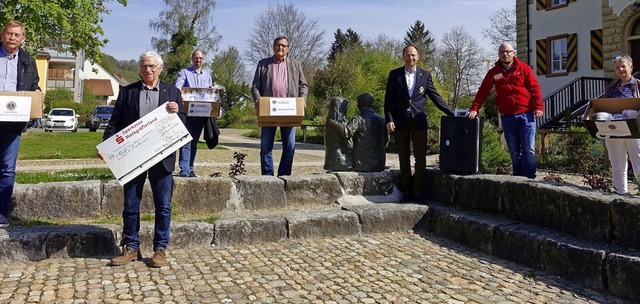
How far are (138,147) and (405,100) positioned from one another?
3280 millimetres

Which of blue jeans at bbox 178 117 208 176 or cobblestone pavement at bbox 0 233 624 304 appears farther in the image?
blue jeans at bbox 178 117 208 176

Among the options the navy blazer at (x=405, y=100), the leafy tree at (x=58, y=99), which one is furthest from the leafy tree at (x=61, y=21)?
the leafy tree at (x=58, y=99)

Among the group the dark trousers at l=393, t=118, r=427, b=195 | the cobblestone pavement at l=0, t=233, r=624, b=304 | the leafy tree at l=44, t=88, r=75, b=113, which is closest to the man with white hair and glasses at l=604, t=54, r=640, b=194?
the cobblestone pavement at l=0, t=233, r=624, b=304

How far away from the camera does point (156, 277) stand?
427 centimetres

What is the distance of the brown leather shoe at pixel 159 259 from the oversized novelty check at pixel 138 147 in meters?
0.66

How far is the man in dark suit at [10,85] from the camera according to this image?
4984mm

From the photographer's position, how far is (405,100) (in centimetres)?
654

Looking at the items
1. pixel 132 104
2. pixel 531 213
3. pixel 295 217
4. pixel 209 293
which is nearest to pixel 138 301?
pixel 209 293

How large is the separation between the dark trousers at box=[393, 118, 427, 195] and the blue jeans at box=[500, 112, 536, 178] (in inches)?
38.4

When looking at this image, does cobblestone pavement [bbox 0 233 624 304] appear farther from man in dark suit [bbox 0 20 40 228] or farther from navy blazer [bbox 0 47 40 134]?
navy blazer [bbox 0 47 40 134]

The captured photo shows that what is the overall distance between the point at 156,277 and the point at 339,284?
144 cm

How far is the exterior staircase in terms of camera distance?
18516 millimetres

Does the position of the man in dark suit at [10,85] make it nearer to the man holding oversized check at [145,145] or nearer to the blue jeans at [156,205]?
the man holding oversized check at [145,145]

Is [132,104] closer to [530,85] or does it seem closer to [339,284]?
[339,284]
